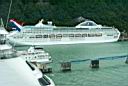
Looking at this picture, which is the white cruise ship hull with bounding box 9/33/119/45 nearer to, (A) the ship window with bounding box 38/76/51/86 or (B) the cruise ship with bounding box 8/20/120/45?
(B) the cruise ship with bounding box 8/20/120/45

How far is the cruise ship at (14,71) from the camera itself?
296 inches

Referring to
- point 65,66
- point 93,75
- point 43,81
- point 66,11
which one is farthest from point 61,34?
point 43,81

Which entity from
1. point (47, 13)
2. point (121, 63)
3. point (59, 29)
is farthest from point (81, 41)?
point (121, 63)

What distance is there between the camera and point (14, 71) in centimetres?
769

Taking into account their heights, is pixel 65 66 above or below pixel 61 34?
above

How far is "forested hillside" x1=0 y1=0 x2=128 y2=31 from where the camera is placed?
6366 centimetres

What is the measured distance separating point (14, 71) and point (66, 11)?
59.7 m

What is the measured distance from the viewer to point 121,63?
30969mm

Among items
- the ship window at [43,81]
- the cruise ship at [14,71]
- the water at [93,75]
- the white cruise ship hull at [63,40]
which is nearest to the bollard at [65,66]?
the water at [93,75]

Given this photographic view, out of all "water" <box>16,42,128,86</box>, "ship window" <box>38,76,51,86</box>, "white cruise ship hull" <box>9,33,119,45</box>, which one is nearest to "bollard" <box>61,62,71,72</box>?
"water" <box>16,42,128,86</box>

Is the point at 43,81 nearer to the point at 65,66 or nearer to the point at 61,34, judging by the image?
the point at 65,66

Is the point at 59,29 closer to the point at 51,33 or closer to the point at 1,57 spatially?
the point at 51,33

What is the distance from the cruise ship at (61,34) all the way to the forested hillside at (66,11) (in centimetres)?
539

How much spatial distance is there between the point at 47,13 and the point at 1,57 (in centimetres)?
5728
